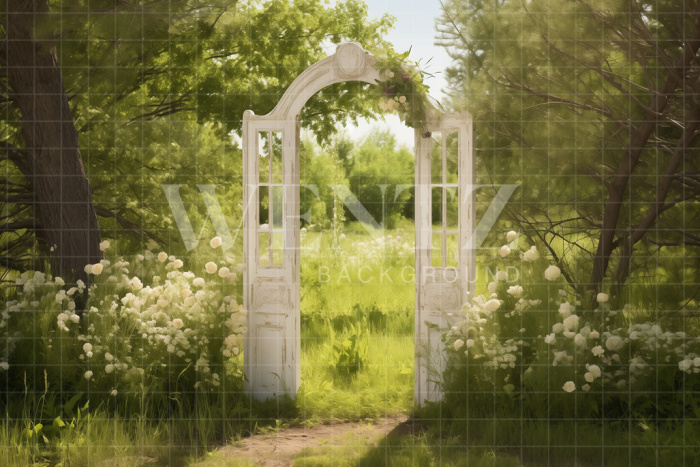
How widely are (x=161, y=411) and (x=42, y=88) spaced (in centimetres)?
303

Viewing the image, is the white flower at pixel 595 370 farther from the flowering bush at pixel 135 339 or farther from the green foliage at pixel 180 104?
the green foliage at pixel 180 104

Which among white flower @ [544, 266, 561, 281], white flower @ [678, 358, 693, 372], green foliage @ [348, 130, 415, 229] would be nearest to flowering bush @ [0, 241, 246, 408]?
white flower @ [544, 266, 561, 281]

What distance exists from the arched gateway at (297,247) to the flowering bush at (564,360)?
21cm

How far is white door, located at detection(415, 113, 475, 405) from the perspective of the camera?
4602mm

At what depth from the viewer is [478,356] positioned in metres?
4.44

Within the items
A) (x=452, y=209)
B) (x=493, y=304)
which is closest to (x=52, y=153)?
(x=452, y=209)

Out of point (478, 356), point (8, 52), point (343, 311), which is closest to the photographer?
point (478, 356)

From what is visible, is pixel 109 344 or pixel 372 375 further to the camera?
pixel 372 375

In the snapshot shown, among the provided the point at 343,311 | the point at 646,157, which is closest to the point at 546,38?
the point at 646,157

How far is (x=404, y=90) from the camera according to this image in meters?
4.72

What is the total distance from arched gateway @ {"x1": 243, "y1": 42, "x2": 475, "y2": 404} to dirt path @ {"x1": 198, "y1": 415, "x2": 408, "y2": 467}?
0.40m

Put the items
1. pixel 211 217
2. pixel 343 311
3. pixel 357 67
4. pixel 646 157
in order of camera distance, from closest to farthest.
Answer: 1. pixel 357 67
2. pixel 646 157
3. pixel 343 311
4. pixel 211 217

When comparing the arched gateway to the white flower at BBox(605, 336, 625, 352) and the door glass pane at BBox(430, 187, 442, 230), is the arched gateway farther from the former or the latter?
the door glass pane at BBox(430, 187, 442, 230)

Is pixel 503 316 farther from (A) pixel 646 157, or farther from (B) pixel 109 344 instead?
(B) pixel 109 344
